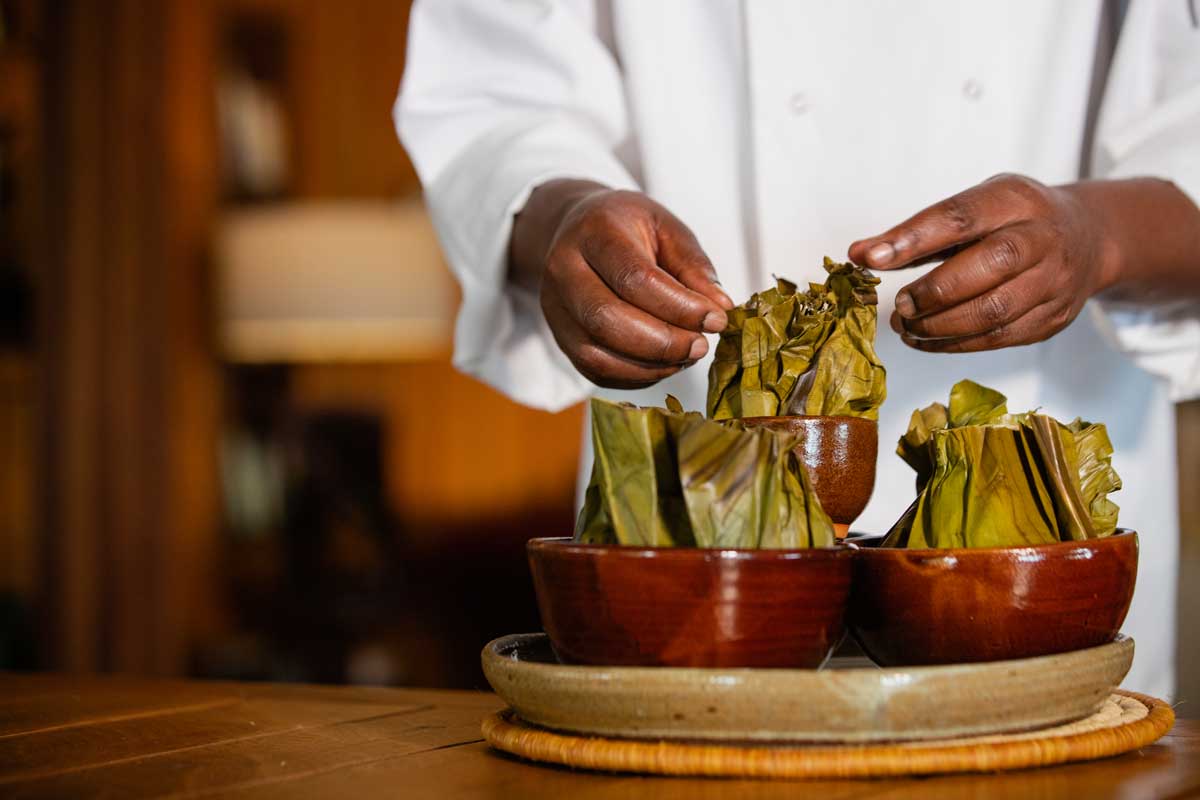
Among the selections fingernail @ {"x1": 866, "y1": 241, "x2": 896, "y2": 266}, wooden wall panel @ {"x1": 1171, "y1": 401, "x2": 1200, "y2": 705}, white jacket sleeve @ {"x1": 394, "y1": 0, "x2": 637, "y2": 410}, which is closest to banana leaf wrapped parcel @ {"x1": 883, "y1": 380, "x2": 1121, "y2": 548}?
fingernail @ {"x1": 866, "y1": 241, "x2": 896, "y2": 266}

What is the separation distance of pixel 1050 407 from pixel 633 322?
56 cm

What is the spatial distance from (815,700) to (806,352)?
0.84ft

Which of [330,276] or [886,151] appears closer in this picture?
[886,151]

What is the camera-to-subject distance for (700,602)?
0.58 m

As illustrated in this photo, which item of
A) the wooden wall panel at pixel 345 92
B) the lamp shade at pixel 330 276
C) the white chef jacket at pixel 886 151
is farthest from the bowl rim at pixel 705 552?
the wooden wall panel at pixel 345 92

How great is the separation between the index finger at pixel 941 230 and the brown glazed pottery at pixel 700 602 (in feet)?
0.69

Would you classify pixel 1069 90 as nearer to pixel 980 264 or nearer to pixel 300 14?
pixel 980 264

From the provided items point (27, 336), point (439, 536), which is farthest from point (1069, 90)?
point (27, 336)

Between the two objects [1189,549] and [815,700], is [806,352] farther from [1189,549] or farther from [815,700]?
[1189,549]

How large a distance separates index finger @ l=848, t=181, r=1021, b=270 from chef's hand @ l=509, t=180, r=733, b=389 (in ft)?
0.32

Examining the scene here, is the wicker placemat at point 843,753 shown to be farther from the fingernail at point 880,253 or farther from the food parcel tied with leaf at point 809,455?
the fingernail at point 880,253

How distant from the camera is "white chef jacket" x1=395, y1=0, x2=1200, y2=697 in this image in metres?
1.15

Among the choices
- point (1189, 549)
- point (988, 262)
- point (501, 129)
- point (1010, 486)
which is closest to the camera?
point (1010, 486)

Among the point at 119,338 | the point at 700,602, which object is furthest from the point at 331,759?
the point at 119,338
